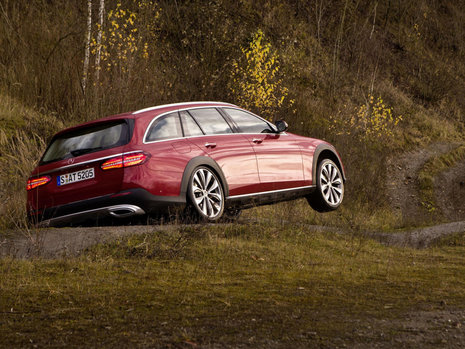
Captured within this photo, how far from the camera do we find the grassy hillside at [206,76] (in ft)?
56.5

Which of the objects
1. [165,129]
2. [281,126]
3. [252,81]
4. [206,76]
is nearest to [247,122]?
[281,126]

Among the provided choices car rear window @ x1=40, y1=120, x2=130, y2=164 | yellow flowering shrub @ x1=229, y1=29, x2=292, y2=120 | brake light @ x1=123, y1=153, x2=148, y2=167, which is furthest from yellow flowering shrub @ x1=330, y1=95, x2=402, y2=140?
brake light @ x1=123, y1=153, x2=148, y2=167

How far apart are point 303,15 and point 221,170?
36639 mm

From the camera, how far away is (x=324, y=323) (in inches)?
A: 203

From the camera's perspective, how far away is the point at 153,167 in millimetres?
8609

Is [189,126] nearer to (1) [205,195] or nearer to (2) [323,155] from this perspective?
(1) [205,195]

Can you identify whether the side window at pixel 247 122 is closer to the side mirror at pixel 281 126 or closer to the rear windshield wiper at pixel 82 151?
the side mirror at pixel 281 126

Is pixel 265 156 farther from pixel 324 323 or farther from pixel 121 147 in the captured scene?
pixel 324 323

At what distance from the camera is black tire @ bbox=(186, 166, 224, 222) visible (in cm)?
912

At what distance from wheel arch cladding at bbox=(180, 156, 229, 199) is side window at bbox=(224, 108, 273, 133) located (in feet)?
3.63

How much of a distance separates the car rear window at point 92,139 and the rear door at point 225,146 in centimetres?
104

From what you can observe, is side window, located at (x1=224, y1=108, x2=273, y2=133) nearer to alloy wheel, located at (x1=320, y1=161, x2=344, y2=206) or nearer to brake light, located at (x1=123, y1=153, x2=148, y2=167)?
alloy wheel, located at (x1=320, y1=161, x2=344, y2=206)

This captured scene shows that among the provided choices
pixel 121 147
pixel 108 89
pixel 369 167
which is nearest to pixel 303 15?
pixel 369 167

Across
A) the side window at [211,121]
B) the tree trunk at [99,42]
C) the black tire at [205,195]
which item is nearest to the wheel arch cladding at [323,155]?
the side window at [211,121]
